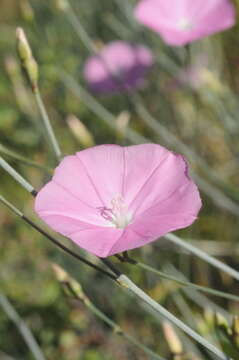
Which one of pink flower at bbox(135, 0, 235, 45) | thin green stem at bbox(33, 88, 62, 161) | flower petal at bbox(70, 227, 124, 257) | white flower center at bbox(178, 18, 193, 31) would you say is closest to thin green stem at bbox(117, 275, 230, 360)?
flower petal at bbox(70, 227, 124, 257)

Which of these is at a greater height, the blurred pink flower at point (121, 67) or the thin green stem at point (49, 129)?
the thin green stem at point (49, 129)

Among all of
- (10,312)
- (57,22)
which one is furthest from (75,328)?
(57,22)

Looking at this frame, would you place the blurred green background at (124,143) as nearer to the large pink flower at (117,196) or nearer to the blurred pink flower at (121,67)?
the blurred pink flower at (121,67)

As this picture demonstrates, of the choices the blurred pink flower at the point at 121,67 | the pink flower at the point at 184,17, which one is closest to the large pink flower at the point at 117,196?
the pink flower at the point at 184,17

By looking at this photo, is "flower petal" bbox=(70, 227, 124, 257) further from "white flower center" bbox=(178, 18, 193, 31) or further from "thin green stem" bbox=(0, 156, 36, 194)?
"white flower center" bbox=(178, 18, 193, 31)

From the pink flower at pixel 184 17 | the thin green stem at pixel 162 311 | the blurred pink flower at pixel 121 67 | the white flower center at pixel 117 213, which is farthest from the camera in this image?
the blurred pink flower at pixel 121 67

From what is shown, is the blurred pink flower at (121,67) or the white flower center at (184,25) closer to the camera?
the white flower center at (184,25)

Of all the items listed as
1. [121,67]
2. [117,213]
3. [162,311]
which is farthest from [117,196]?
[121,67]
